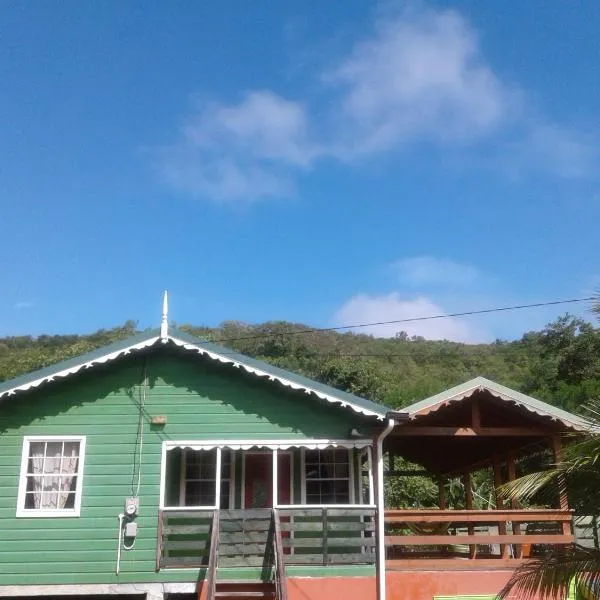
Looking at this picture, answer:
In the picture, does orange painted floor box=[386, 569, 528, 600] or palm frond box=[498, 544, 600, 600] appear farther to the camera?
orange painted floor box=[386, 569, 528, 600]

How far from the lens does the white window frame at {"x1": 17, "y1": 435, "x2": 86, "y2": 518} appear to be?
1211 cm

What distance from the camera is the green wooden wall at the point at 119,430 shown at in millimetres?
11938

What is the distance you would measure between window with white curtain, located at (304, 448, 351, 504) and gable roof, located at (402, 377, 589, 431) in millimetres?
2615

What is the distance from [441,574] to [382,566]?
0.98 m

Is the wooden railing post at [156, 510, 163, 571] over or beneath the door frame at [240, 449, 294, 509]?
beneath

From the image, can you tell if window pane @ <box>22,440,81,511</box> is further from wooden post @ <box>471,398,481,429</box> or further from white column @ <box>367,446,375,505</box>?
wooden post @ <box>471,398,481,429</box>

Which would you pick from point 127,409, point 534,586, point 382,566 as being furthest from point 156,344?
point 534,586

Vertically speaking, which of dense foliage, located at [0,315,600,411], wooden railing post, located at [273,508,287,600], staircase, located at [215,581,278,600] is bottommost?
staircase, located at [215,581,278,600]

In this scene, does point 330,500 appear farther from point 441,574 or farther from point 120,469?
point 120,469

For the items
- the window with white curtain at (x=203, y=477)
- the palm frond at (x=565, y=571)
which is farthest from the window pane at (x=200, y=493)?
the palm frond at (x=565, y=571)

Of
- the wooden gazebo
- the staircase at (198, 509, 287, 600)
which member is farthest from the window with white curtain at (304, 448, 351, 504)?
the staircase at (198, 509, 287, 600)

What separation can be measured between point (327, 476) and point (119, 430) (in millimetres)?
4309

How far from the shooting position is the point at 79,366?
12398 millimetres

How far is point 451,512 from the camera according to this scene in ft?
40.5
